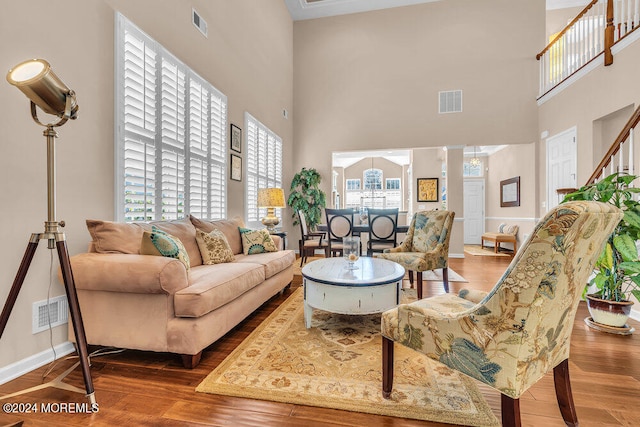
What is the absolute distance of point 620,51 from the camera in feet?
12.6

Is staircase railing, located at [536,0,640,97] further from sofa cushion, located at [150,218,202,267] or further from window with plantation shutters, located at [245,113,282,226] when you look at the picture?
sofa cushion, located at [150,218,202,267]

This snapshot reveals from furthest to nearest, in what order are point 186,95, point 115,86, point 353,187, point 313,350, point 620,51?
point 353,187 < point 620,51 < point 186,95 < point 115,86 < point 313,350

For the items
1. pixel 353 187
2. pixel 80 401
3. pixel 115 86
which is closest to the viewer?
pixel 80 401

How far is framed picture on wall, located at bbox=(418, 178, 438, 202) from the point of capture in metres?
8.29

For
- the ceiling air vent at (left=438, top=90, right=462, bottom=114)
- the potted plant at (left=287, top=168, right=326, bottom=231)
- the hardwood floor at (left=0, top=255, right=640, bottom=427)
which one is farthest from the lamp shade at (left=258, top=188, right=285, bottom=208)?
the ceiling air vent at (left=438, top=90, right=462, bottom=114)

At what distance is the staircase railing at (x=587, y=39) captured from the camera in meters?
3.93

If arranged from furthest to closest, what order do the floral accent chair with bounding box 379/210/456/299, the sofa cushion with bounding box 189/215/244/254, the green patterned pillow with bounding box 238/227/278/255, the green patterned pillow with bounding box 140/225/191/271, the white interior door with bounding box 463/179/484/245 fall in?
the white interior door with bounding box 463/179/484/245, the green patterned pillow with bounding box 238/227/278/255, the floral accent chair with bounding box 379/210/456/299, the sofa cushion with bounding box 189/215/244/254, the green patterned pillow with bounding box 140/225/191/271

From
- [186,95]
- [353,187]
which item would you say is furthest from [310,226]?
[353,187]

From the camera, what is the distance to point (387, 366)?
1531 mm

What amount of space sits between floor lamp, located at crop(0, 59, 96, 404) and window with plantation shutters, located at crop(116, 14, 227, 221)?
1.02 metres

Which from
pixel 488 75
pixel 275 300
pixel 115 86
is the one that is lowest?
pixel 275 300

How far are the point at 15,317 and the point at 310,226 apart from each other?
5.23 m

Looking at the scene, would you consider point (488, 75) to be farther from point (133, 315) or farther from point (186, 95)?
point (133, 315)

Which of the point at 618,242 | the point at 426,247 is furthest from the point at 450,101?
the point at 618,242
